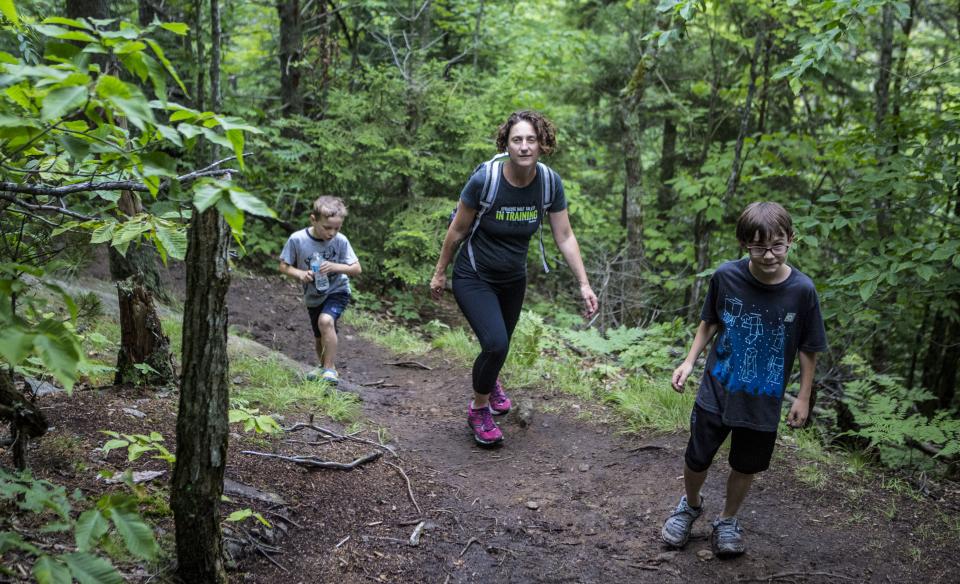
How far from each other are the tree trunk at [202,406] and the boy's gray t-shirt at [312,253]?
12.0 ft

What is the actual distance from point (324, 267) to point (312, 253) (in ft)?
0.96

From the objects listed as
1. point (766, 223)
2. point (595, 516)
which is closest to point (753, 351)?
point (766, 223)

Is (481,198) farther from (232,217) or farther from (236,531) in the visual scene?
(232,217)

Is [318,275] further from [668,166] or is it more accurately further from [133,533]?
[668,166]

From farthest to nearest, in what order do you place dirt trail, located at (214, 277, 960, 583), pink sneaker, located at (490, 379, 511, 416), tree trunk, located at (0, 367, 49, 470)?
pink sneaker, located at (490, 379, 511, 416) < dirt trail, located at (214, 277, 960, 583) < tree trunk, located at (0, 367, 49, 470)

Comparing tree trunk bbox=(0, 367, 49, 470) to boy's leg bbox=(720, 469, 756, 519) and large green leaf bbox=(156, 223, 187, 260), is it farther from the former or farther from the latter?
→ boy's leg bbox=(720, 469, 756, 519)

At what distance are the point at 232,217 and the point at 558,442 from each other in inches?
159

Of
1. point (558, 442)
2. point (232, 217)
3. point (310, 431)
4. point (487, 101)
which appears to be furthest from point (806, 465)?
point (487, 101)

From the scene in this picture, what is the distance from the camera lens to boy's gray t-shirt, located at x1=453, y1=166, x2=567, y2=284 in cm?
452

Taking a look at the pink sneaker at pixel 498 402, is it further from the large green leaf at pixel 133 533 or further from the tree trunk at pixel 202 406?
the large green leaf at pixel 133 533

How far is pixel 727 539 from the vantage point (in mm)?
3342

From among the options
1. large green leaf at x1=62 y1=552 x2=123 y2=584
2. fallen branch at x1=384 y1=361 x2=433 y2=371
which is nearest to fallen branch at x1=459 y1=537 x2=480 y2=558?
large green leaf at x1=62 y1=552 x2=123 y2=584

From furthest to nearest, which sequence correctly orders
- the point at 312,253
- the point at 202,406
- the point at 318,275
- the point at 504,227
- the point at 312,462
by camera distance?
1. the point at 312,253
2. the point at 318,275
3. the point at 504,227
4. the point at 312,462
5. the point at 202,406

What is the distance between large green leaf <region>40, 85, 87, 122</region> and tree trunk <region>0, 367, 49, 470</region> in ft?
5.38
